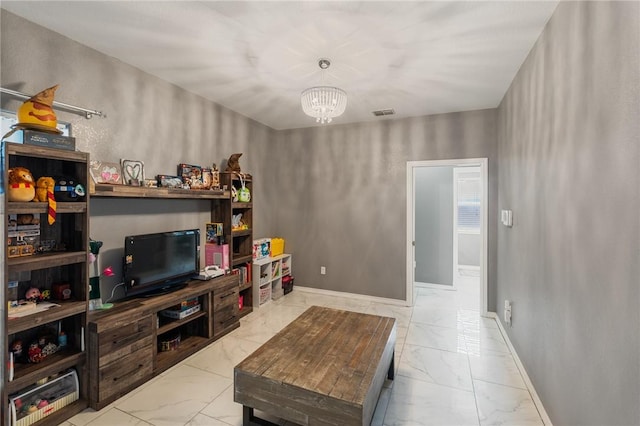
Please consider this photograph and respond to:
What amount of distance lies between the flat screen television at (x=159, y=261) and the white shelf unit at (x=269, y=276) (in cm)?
112

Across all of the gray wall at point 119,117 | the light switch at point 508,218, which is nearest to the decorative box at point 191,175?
the gray wall at point 119,117

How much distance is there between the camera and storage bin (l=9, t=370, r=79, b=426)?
1843mm

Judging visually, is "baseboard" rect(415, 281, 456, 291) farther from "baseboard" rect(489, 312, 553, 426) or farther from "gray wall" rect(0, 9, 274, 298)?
"gray wall" rect(0, 9, 274, 298)

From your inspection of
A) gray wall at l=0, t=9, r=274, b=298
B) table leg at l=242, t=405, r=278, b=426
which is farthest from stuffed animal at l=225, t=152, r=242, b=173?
table leg at l=242, t=405, r=278, b=426

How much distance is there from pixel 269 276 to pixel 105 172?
255 centimetres

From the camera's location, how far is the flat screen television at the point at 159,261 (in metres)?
2.59

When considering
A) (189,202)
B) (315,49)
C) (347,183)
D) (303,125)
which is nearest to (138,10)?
(315,49)

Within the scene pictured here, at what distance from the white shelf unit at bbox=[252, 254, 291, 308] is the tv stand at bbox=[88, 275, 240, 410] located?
0.82 metres

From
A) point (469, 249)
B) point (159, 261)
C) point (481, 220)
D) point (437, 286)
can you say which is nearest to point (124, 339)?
Result: point (159, 261)

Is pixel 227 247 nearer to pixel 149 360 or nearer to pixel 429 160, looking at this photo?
pixel 149 360

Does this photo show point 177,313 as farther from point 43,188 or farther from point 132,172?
point 43,188

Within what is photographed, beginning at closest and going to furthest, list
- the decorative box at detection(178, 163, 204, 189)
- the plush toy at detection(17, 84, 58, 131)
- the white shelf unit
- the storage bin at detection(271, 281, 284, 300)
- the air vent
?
the plush toy at detection(17, 84, 58, 131), the decorative box at detection(178, 163, 204, 189), the air vent, the white shelf unit, the storage bin at detection(271, 281, 284, 300)

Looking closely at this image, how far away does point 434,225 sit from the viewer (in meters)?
5.43

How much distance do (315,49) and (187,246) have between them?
2294 millimetres
